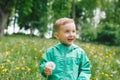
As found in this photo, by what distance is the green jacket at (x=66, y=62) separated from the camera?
4.33m

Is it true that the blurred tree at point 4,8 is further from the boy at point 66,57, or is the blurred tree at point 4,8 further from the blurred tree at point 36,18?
the boy at point 66,57

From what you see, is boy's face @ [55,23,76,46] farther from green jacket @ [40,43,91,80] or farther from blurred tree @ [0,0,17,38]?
blurred tree @ [0,0,17,38]

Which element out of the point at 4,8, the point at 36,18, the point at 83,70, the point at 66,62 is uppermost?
the point at 4,8

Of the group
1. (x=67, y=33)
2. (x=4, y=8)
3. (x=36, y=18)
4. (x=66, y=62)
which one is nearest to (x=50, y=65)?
(x=66, y=62)

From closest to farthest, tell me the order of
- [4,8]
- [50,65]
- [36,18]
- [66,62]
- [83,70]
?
[50,65] → [66,62] → [83,70] → [4,8] → [36,18]

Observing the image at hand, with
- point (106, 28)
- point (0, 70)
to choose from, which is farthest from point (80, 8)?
point (0, 70)

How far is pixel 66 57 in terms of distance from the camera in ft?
14.2

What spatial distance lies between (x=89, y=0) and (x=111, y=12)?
5585mm

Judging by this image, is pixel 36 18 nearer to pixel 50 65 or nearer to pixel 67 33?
pixel 67 33

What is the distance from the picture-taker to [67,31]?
4359mm

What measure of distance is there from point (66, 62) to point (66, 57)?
0.06 metres

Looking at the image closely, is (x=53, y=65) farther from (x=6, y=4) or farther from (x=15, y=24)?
(x=15, y=24)

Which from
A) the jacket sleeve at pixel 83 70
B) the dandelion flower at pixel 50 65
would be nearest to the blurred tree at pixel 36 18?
the jacket sleeve at pixel 83 70

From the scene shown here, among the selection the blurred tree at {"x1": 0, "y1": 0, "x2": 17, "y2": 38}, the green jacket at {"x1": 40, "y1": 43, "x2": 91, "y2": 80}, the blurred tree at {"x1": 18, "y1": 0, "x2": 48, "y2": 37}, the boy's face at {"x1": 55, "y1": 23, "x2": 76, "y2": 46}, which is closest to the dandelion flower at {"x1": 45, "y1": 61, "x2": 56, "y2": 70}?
the green jacket at {"x1": 40, "y1": 43, "x2": 91, "y2": 80}
